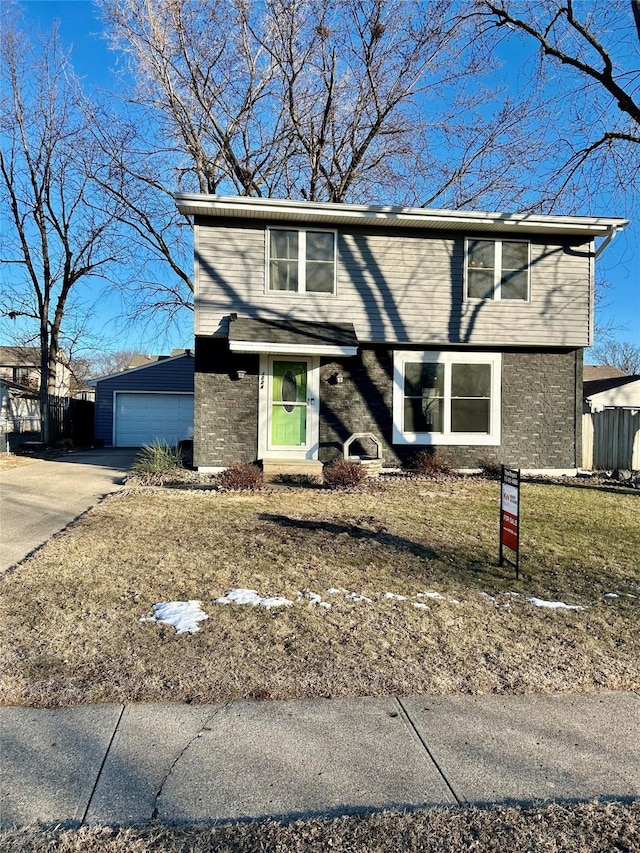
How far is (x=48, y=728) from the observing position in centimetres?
257

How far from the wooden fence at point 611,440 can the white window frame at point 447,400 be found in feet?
8.91

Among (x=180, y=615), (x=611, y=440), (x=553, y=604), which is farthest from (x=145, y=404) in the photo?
(x=553, y=604)

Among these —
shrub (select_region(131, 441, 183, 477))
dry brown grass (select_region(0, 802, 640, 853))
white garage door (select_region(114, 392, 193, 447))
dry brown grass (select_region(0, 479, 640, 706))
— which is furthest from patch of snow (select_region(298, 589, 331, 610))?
white garage door (select_region(114, 392, 193, 447))

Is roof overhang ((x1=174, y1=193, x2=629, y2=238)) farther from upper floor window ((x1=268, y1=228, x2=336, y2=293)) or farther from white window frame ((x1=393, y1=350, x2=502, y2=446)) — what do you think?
white window frame ((x1=393, y1=350, x2=502, y2=446))

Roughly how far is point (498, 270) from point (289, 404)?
16.9 ft

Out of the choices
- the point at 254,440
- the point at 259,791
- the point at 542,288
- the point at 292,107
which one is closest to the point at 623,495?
the point at 542,288

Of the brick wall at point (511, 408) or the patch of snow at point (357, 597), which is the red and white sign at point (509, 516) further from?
the brick wall at point (511, 408)

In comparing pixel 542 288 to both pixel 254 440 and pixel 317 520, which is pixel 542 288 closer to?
pixel 254 440

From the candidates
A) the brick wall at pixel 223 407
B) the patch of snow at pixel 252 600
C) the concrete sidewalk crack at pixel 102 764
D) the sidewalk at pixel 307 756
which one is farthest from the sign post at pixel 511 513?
the brick wall at pixel 223 407

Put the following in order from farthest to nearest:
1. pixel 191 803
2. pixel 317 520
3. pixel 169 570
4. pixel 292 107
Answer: pixel 292 107 → pixel 317 520 → pixel 169 570 → pixel 191 803

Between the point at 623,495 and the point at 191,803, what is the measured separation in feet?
31.9

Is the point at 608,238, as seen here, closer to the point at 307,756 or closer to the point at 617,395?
the point at 307,756

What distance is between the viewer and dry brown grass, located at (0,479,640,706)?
9.96 ft

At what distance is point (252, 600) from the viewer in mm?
4141
